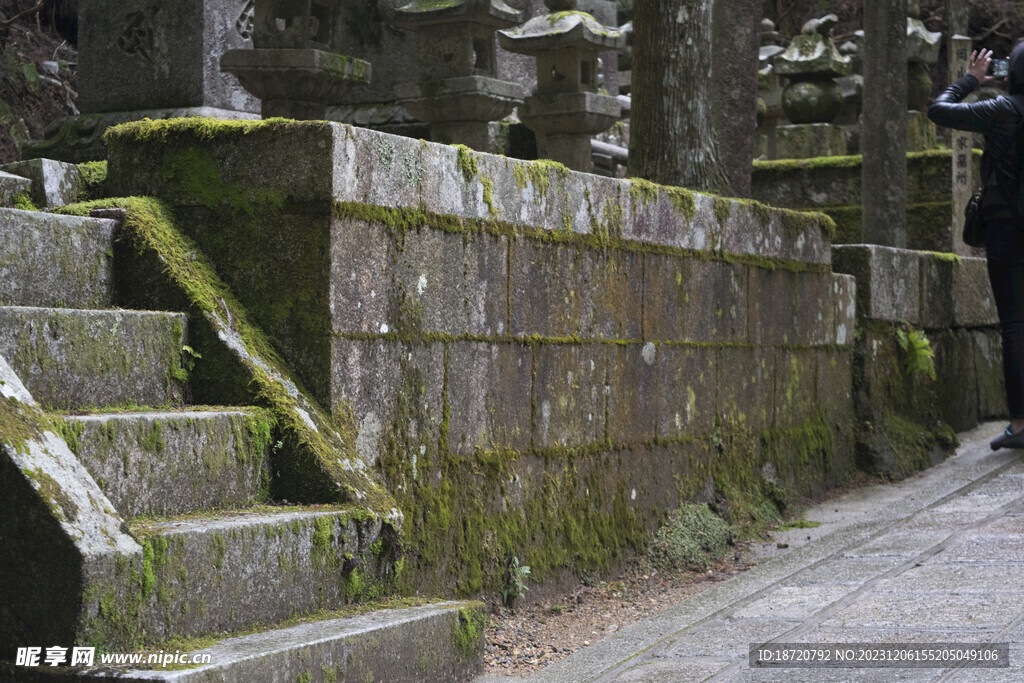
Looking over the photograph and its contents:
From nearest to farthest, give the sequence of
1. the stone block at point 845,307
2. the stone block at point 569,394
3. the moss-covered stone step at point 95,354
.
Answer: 1. the moss-covered stone step at point 95,354
2. the stone block at point 569,394
3. the stone block at point 845,307

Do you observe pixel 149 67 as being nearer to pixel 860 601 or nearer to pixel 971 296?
pixel 971 296

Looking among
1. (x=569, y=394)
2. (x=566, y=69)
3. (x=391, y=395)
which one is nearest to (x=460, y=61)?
(x=566, y=69)

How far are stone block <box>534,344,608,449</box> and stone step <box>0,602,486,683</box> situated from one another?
1.20 meters

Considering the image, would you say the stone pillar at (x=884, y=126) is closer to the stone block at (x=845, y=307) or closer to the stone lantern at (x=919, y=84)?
the stone lantern at (x=919, y=84)

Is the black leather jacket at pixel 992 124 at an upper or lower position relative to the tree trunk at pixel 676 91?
lower

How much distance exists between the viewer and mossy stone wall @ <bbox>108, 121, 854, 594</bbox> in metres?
3.85

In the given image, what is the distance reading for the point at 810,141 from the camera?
13562 millimetres

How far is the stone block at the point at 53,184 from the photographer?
4.56 meters

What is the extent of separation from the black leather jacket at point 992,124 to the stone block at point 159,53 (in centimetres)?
600

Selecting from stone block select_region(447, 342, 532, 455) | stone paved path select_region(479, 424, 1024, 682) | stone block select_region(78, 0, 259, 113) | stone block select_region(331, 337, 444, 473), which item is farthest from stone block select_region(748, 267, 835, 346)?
stone block select_region(78, 0, 259, 113)

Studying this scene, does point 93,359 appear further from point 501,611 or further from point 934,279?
point 934,279

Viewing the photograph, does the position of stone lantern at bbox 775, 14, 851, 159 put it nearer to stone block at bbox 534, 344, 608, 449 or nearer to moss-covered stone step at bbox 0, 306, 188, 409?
stone block at bbox 534, 344, 608, 449

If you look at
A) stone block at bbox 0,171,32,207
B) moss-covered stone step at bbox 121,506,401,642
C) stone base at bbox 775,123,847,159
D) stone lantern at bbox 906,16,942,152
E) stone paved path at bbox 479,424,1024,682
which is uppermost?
stone lantern at bbox 906,16,942,152

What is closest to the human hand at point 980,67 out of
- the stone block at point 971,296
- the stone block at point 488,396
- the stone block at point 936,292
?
the stone block at point 936,292
